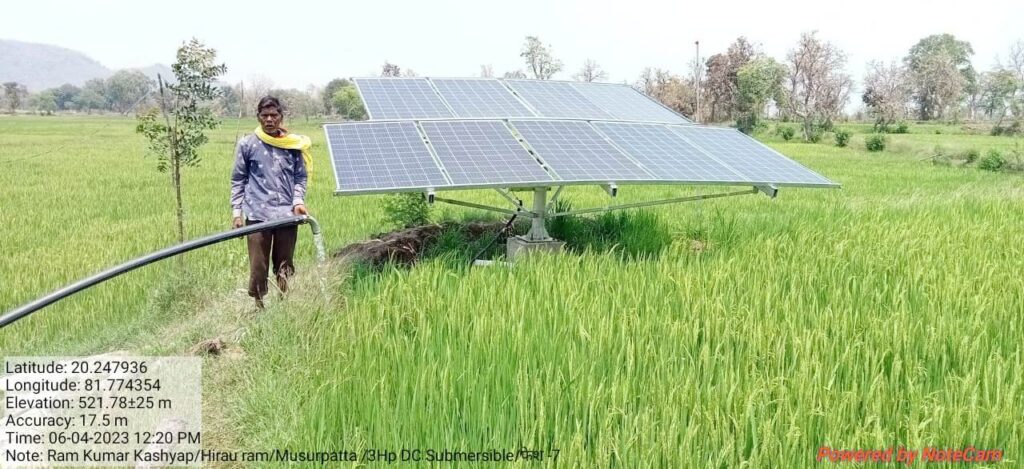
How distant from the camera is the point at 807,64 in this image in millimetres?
50250

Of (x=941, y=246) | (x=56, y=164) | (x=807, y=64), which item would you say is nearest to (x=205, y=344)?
(x=941, y=246)

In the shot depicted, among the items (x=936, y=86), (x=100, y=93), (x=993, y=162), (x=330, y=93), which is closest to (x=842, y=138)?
(x=993, y=162)

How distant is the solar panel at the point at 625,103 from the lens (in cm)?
816

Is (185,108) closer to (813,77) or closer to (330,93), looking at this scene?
(813,77)

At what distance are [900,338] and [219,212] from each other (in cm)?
985

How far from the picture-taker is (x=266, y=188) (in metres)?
5.16

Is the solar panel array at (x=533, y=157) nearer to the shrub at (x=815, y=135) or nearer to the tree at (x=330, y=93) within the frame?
the shrub at (x=815, y=135)

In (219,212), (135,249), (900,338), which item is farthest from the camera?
(219,212)

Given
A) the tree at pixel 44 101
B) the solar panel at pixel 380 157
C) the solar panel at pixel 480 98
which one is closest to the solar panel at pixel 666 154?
the solar panel at pixel 480 98

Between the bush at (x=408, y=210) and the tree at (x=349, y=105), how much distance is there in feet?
128

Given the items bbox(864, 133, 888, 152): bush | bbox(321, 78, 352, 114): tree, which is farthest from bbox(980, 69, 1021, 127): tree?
bbox(321, 78, 352, 114): tree

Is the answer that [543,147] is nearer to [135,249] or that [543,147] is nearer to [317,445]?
[317,445]

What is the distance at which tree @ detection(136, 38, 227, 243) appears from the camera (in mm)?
6672

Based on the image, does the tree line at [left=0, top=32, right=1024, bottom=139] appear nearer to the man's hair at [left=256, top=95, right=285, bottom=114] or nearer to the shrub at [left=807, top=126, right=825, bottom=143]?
the shrub at [left=807, top=126, right=825, bottom=143]
